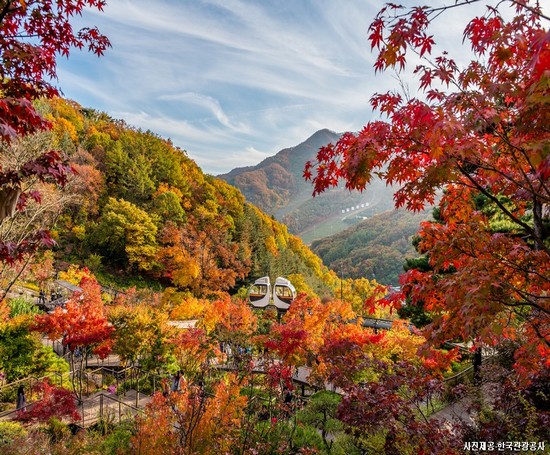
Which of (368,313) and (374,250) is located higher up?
(374,250)

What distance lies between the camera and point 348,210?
177 meters

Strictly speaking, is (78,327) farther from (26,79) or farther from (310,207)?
(310,207)

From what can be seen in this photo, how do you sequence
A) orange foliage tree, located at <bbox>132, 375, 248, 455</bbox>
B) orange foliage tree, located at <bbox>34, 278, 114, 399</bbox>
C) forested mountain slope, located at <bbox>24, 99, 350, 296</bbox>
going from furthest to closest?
forested mountain slope, located at <bbox>24, 99, 350, 296</bbox> → orange foliage tree, located at <bbox>34, 278, 114, 399</bbox> → orange foliage tree, located at <bbox>132, 375, 248, 455</bbox>

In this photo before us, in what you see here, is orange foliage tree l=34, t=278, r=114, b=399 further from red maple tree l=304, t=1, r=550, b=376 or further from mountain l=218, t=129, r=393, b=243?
mountain l=218, t=129, r=393, b=243

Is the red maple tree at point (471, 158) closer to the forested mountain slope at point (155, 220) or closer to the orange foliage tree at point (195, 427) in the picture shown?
the orange foliage tree at point (195, 427)

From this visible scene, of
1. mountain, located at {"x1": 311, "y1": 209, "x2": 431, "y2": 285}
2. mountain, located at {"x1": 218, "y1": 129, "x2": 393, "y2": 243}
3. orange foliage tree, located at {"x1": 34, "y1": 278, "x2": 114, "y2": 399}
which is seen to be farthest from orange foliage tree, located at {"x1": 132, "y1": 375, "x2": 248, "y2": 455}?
mountain, located at {"x1": 218, "y1": 129, "x2": 393, "y2": 243}

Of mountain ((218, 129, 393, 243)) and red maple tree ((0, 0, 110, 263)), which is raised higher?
mountain ((218, 129, 393, 243))

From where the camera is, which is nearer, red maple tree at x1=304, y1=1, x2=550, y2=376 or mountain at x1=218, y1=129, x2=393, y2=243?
red maple tree at x1=304, y1=1, x2=550, y2=376

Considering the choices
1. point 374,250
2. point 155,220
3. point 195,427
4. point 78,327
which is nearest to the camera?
point 195,427

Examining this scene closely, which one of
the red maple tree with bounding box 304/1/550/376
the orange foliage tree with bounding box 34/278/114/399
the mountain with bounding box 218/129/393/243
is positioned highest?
the mountain with bounding box 218/129/393/243

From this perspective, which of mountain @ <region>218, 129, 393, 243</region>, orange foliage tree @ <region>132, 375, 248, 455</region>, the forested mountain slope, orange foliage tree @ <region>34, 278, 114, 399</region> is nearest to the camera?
orange foliage tree @ <region>132, 375, 248, 455</region>

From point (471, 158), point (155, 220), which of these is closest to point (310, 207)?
point (155, 220)

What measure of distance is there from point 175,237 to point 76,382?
17586 millimetres

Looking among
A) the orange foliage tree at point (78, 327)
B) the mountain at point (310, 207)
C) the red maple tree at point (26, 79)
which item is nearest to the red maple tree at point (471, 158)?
the red maple tree at point (26, 79)
